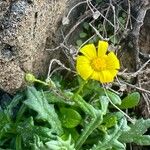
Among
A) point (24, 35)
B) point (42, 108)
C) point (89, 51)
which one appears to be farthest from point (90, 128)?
point (24, 35)

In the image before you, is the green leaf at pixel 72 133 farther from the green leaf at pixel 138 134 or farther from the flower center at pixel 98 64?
the flower center at pixel 98 64

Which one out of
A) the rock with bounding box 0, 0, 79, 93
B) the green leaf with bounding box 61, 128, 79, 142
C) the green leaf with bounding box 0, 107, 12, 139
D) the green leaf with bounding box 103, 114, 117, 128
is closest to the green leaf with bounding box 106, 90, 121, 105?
the green leaf with bounding box 103, 114, 117, 128

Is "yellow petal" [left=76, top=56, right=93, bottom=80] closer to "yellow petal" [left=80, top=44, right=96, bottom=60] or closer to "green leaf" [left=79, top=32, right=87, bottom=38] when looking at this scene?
"yellow petal" [left=80, top=44, right=96, bottom=60]

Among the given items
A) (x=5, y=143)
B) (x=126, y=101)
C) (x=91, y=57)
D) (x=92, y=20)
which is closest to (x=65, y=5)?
(x=92, y=20)

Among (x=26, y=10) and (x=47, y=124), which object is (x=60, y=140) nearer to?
(x=47, y=124)

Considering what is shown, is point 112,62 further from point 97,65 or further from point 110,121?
point 110,121
